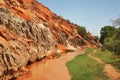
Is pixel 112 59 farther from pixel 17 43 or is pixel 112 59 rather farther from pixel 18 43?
pixel 17 43

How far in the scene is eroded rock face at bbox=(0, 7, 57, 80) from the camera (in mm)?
30672

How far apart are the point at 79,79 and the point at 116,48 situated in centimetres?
1353

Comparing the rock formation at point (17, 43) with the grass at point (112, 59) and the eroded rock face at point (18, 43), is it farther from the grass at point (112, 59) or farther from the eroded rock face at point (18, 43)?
the grass at point (112, 59)

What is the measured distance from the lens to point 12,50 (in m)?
33.2

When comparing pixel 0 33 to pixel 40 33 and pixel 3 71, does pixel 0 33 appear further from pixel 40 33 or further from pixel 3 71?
pixel 40 33

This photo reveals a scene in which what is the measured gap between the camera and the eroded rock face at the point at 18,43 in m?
30.7

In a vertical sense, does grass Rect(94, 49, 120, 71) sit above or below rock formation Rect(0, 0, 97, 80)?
below

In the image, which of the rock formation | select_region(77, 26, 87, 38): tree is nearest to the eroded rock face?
the rock formation

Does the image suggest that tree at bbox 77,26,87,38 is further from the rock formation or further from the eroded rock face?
the eroded rock face

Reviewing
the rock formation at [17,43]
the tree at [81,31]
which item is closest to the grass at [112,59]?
the rock formation at [17,43]

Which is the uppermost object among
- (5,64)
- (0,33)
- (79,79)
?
(0,33)

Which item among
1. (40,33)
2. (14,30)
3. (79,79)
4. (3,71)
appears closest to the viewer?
(3,71)

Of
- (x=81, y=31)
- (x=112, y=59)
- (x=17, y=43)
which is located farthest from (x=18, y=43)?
(x=81, y=31)

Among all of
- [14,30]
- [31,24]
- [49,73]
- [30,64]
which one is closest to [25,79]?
[49,73]
